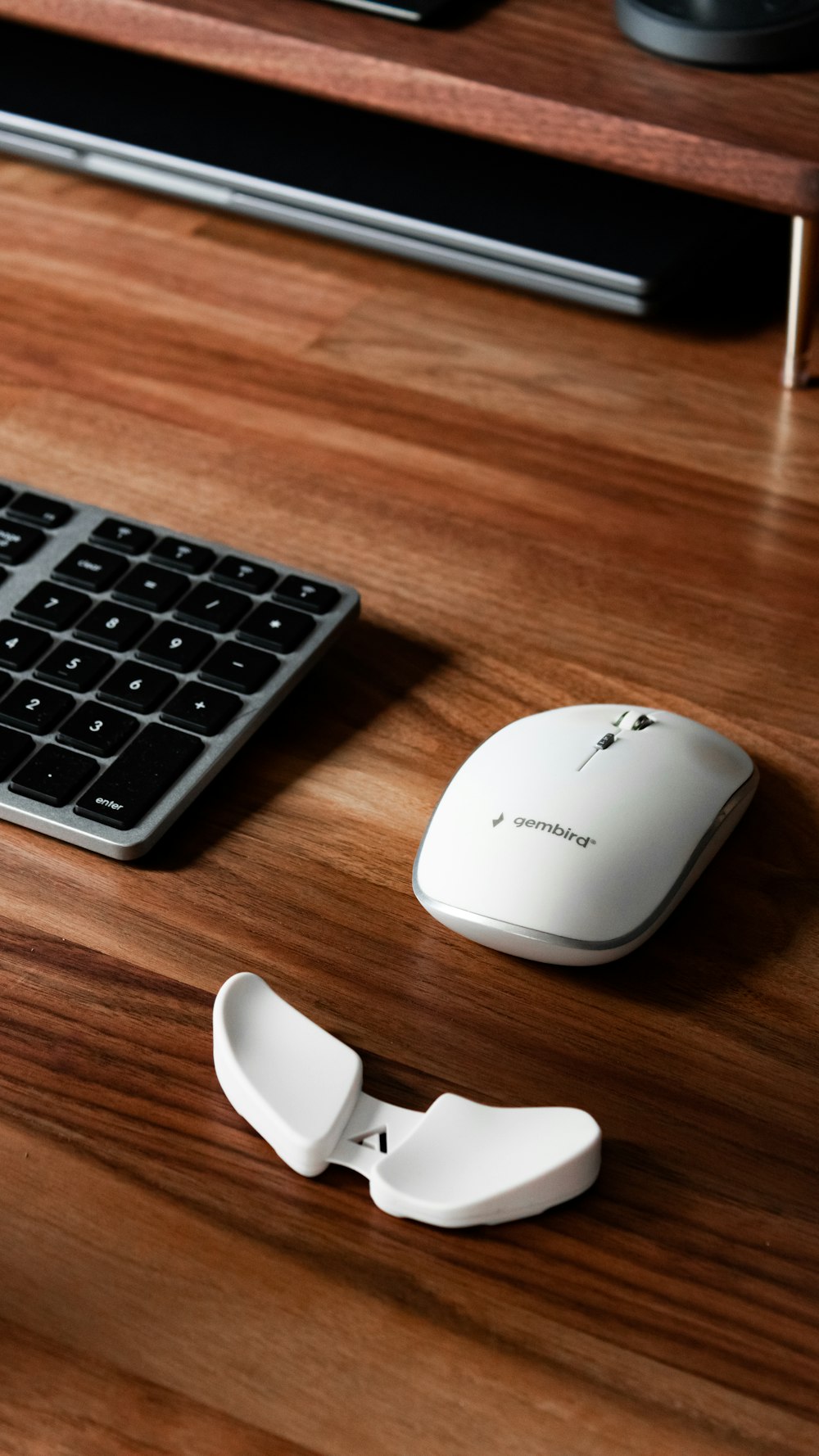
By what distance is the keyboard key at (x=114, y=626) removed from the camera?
1.94 feet

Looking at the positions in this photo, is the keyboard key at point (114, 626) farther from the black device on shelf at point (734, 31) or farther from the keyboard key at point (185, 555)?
the black device on shelf at point (734, 31)

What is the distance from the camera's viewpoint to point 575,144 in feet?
2.34

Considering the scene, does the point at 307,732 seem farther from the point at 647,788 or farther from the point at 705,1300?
the point at 705,1300

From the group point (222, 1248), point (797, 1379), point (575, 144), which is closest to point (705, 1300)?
point (797, 1379)

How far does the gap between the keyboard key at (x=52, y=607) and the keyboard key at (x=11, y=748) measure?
0.20 ft

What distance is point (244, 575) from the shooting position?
0.62 meters

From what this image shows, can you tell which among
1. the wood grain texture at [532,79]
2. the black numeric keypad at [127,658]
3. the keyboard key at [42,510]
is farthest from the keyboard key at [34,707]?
the wood grain texture at [532,79]

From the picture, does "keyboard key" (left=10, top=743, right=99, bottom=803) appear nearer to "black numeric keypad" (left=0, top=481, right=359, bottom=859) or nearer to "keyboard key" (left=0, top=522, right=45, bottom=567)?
"black numeric keypad" (left=0, top=481, right=359, bottom=859)

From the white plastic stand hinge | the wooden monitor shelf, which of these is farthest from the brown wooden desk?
the wooden monitor shelf

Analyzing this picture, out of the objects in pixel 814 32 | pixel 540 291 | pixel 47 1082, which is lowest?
pixel 47 1082

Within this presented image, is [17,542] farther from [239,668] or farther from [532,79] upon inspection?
[532,79]

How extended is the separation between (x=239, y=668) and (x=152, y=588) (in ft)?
0.19

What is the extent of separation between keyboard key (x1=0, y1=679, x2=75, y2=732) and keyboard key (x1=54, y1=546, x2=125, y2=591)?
0.20 ft

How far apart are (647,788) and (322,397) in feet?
1.17
